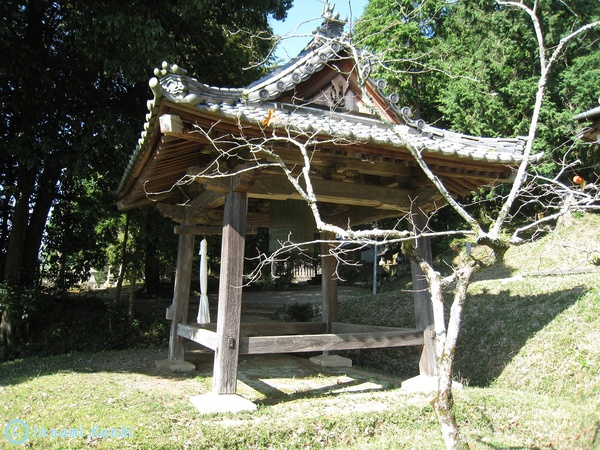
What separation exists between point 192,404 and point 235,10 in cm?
878

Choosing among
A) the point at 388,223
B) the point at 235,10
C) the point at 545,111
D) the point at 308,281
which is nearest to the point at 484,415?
the point at 235,10

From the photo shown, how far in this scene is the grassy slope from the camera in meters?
4.37

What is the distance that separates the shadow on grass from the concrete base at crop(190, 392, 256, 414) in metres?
3.50

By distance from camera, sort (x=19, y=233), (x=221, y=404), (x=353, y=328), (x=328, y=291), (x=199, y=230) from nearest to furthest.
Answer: (x=221, y=404)
(x=353, y=328)
(x=199, y=230)
(x=328, y=291)
(x=19, y=233)

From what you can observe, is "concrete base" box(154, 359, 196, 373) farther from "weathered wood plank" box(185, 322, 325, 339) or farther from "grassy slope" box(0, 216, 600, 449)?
"weathered wood plank" box(185, 322, 325, 339)

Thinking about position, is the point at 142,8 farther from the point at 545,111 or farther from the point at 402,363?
the point at 545,111

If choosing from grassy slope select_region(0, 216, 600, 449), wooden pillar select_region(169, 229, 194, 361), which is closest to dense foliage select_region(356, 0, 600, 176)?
grassy slope select_region(0, 216, 600, 449)

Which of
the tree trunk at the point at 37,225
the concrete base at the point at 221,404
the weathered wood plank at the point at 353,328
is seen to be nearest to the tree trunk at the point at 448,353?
the concrete base at the point at 221,404

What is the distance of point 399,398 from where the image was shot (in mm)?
5496

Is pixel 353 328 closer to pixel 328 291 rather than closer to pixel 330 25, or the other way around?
pixel 328 291

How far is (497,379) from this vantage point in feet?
22.0

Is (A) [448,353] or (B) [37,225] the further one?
(B) [37,225]

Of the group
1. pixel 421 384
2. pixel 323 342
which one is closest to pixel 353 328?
pixel 421 384

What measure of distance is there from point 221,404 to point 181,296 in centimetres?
309
